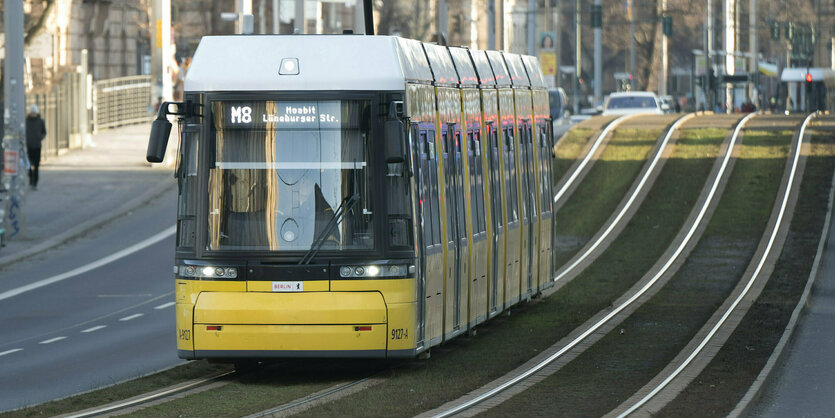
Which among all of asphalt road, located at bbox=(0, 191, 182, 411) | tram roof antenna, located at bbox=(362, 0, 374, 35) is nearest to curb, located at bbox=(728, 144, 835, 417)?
asphalt road, located at bbox=(0, 191, 182, 411)

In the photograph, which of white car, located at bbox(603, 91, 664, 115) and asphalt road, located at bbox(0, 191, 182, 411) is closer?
asphalt road, located at bbox(0, 191, 182, 411)

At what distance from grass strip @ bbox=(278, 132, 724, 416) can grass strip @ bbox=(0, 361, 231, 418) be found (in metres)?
1.74

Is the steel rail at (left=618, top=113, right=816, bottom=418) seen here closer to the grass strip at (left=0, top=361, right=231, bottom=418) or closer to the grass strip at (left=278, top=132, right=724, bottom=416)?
the grass strip at (left=278, top=132, right=724, bottom=416)

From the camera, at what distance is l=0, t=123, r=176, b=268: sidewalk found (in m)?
29.2

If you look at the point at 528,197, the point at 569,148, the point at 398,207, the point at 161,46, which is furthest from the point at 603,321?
the point at 569,148

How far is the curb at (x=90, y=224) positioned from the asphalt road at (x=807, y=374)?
492 inches

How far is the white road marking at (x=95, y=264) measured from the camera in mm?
23328

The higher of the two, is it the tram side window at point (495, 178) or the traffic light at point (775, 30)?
the traffic light at point (775, 30)

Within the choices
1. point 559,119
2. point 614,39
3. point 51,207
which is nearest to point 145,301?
point 51,207

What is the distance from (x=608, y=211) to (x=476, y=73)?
52.7 feet

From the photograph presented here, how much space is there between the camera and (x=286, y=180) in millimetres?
13469

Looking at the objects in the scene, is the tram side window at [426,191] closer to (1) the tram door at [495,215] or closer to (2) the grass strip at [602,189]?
(1) the tram door at [495,215]

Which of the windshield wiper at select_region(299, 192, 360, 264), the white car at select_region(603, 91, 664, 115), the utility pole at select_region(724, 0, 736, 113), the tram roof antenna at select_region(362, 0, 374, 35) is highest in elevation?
the utility pole at select_region(724, 0, 736, 113)

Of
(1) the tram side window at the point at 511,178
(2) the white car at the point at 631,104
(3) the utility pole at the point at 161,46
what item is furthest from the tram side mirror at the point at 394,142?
(2) the white car at the point at 631,104
